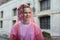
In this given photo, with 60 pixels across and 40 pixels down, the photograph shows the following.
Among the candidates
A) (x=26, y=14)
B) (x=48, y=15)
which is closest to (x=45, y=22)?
(x=48, y=15)

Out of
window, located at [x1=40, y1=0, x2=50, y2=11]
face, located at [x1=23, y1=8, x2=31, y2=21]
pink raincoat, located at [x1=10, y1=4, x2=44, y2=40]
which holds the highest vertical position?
window, located at [x1=40, y1=0, x2=50, y2=11]

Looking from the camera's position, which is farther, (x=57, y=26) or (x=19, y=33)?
(x=57, y=26)

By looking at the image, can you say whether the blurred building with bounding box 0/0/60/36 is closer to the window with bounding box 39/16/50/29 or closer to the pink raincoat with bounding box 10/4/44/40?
the window with bounding box 39/16/50/29

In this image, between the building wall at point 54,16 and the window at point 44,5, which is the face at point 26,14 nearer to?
the building wall at point 54,16

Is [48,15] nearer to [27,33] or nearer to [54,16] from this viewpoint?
[54,16]

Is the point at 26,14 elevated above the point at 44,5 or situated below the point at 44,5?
below

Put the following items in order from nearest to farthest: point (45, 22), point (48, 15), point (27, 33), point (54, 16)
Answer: point (27, 33) < point (54, 16) < point (48, 15) < point (45, 22)

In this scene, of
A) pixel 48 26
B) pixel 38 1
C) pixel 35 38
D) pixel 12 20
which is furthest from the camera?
pixel 12 20

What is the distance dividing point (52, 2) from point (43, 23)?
1.45m

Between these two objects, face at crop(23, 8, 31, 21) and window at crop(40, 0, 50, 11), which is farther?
window at crop(40, 0, 50, 11)

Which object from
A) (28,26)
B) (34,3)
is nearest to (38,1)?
(34,3)

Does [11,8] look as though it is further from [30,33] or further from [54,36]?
[30,33]

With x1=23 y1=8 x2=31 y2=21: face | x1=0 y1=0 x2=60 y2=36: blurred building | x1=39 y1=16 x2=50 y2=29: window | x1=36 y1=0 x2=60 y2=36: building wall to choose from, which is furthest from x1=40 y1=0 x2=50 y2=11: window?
x1=23 y1=8 x2=31 y2=21: face

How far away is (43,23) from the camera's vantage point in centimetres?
1041
